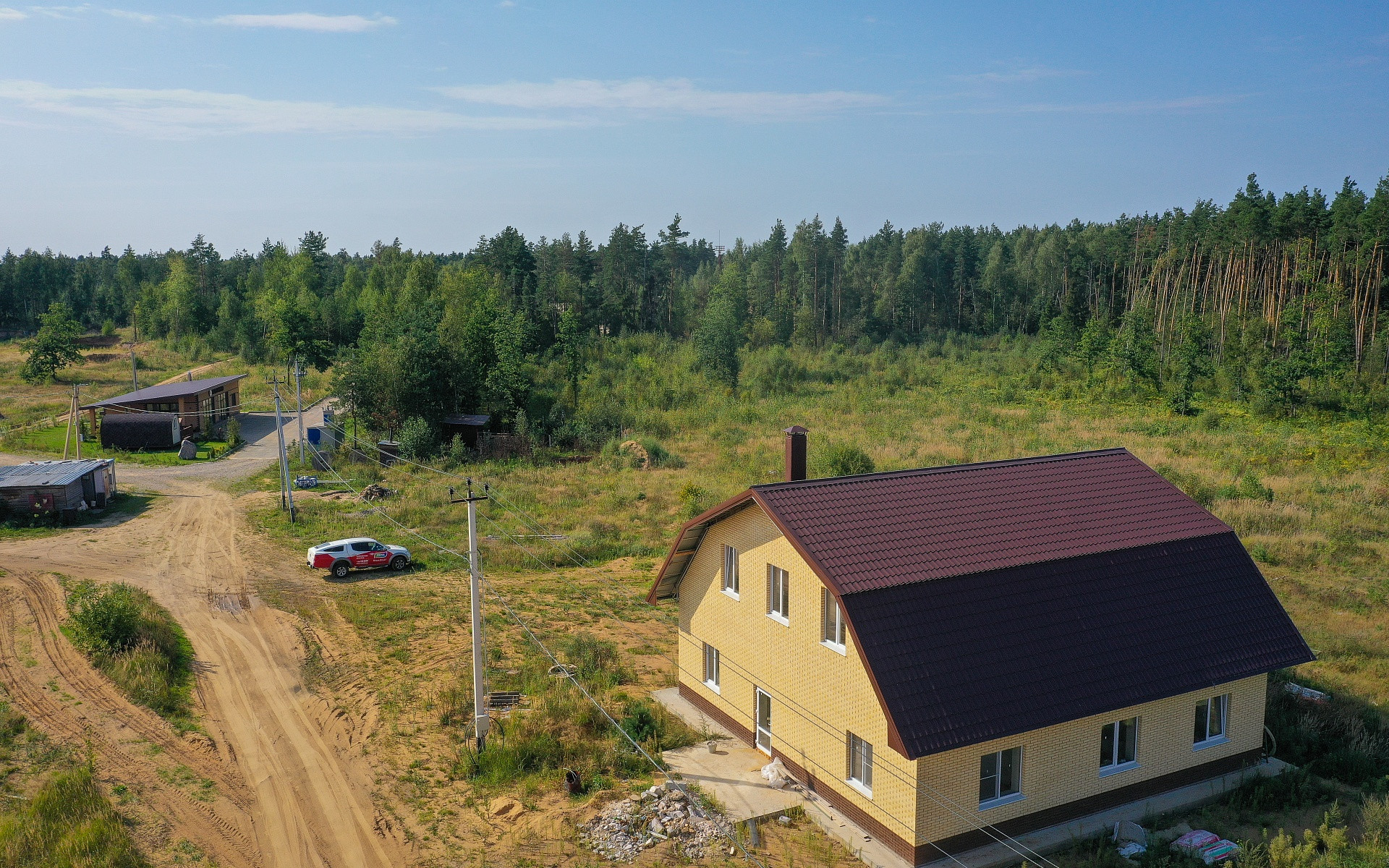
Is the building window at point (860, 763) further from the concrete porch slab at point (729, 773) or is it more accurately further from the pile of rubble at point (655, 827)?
the pile of rubble at point (655, 827)

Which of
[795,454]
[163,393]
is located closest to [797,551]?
[795,454]

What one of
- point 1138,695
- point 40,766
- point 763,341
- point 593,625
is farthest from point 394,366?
point 763,341

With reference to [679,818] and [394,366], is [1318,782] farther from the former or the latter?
[394,366]

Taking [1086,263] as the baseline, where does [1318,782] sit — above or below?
below

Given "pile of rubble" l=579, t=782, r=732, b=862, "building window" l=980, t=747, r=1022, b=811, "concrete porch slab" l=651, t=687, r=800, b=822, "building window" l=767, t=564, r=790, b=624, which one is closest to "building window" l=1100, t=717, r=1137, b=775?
"building window" l=980, t=747, r=1022, b=811

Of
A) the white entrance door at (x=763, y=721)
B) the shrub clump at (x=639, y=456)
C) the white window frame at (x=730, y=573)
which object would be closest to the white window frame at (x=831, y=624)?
the white entrance door at (x=763, y=721)

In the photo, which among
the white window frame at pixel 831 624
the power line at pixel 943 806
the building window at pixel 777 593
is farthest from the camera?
the building window at pixel 777 593

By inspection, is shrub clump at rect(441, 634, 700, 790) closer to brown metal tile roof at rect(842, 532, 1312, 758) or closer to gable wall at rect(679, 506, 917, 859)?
gable wall at rect(679, 506, 917, 859)
